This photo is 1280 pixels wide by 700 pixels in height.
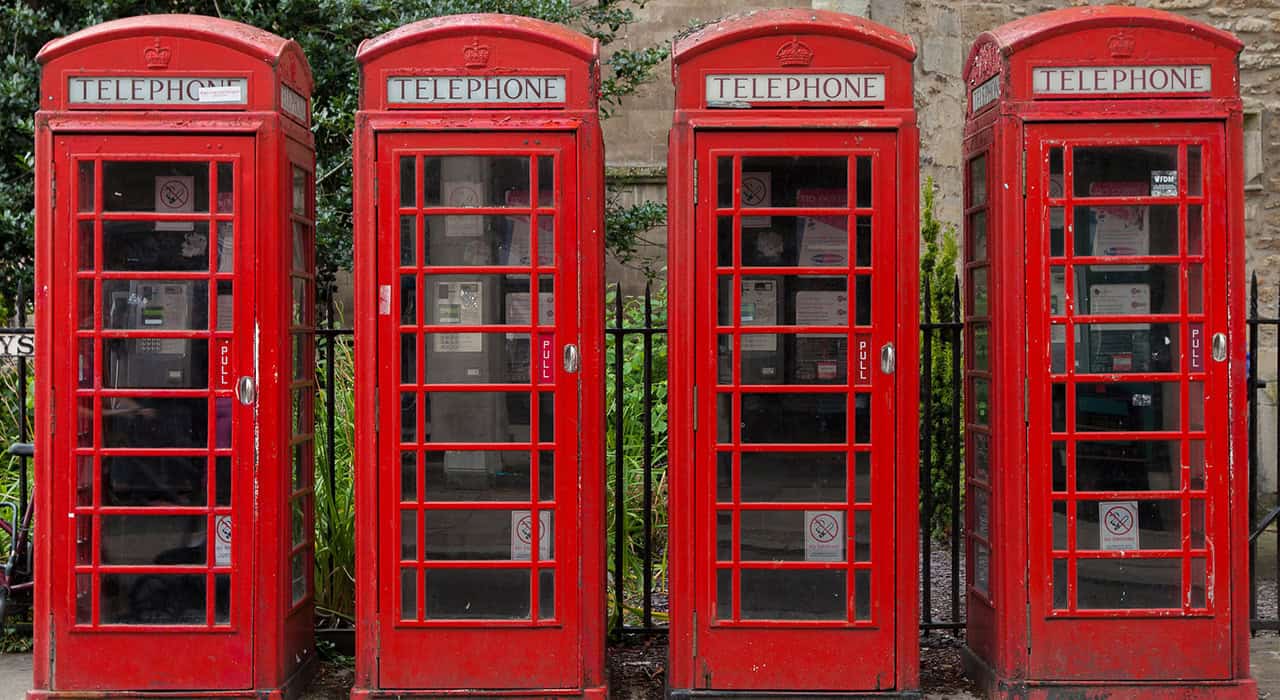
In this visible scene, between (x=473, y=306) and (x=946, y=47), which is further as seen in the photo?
(x=946, y=47)

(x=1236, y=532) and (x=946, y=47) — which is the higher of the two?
(x=946, y=47)

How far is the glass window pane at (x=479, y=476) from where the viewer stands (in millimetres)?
4652

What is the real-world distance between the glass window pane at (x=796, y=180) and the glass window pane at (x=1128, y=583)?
181cm

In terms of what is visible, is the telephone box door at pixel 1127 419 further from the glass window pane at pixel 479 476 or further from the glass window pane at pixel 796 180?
the glass window pane at pixel 479 476

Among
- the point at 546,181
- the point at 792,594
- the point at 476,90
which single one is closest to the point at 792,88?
the point at 546,181

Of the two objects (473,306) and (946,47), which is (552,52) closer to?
(473,306)

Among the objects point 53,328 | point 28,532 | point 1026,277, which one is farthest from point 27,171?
point 1026,277

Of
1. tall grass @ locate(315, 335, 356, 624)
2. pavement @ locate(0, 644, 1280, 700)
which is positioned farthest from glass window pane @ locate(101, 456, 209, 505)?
pavement @ locate(0, 644, 1280, 700)

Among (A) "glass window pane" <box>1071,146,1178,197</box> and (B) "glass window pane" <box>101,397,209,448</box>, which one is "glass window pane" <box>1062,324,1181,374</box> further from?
(B) "glass window pane" <box>101,397,209,448</box>

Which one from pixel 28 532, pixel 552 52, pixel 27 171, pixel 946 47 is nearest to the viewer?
pixel 552 52

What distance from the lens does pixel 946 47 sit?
930cm

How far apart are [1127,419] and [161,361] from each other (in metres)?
3.92

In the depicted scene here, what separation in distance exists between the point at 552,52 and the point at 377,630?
2.40 metres

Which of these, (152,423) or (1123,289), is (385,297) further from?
(1123,289)
